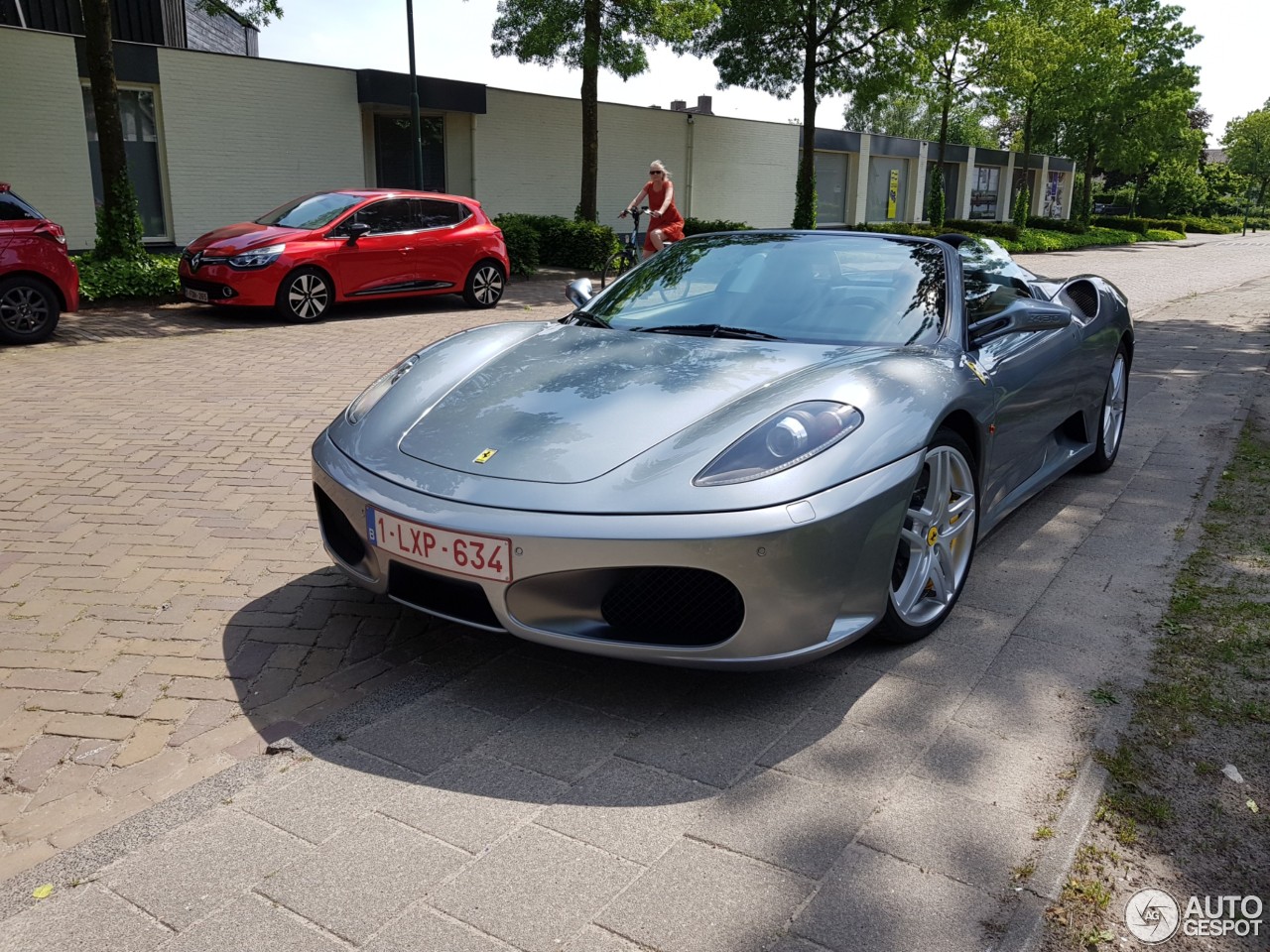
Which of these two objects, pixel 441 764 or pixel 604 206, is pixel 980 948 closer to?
pixel 441 764

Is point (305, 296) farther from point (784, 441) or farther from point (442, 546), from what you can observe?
point (784, 441)

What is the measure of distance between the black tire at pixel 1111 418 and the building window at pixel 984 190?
41.6m

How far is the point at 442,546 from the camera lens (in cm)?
284

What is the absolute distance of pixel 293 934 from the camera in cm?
203

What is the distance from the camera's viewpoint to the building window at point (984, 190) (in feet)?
147

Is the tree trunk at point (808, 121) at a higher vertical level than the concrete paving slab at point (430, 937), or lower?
higher

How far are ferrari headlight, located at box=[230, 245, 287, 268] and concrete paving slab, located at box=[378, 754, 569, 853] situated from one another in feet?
32.9

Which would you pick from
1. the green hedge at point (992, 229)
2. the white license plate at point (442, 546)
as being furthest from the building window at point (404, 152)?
the white license plate at point (442, 546)

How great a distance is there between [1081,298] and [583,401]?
328 centimetres

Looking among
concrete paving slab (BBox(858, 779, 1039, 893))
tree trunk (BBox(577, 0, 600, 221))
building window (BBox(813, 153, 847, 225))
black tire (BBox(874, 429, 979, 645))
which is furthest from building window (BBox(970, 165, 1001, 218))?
concrete paving slab (BBox(858, 779, 1039, 893))

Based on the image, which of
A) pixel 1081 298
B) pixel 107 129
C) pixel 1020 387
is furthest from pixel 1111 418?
pixel 107 129

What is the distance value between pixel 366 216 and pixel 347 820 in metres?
11.0

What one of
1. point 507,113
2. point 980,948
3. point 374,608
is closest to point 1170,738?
point 980,948

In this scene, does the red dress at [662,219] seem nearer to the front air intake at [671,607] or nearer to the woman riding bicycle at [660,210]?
the woman riding bicycle at [660,210]
